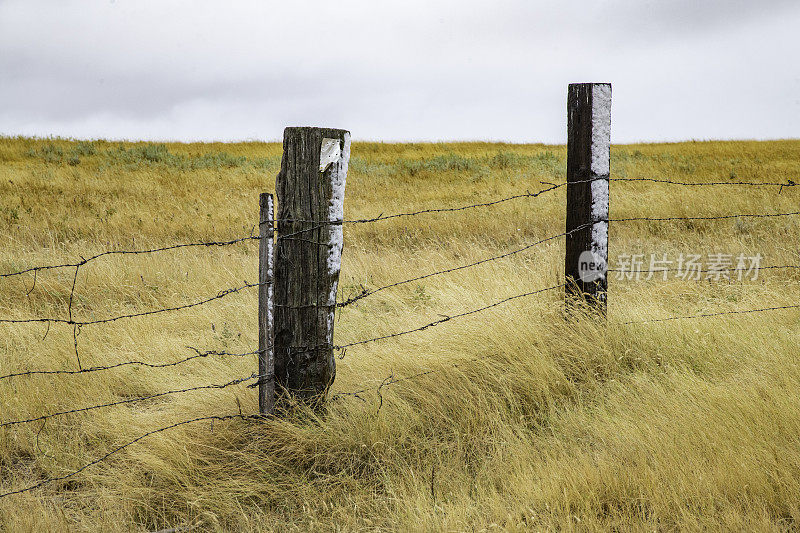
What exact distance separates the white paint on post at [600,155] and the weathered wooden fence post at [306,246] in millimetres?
1717

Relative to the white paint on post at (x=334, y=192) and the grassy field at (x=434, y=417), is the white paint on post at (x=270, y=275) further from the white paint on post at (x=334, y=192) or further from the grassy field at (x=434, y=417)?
the grassy field at (x=434, y=417)

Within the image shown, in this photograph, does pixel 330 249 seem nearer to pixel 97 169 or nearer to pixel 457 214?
pixel 457 214

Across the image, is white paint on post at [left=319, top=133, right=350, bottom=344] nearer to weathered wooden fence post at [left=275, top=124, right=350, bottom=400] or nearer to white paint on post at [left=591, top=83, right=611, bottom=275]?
weathered wooden fence post at [left=275, top=124, right=350, bottom=400]

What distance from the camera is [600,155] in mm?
3672

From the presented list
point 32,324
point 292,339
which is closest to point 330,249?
point 292,339

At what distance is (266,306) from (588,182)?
2.22m

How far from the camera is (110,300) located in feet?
19.4

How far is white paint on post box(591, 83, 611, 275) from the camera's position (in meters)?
3.65

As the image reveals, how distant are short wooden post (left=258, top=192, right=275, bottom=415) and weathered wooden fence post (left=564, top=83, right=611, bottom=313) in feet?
6.58

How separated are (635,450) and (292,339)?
1.77 m

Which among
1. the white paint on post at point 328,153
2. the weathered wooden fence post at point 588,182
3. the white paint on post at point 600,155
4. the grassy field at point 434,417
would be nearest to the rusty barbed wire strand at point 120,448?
the grassy field at point 434,417

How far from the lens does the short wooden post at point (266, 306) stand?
113 inches

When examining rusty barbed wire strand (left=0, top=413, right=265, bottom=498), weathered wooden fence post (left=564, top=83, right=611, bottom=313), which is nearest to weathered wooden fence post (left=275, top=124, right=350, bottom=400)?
rusty barbed wire strand (left=0, top=413, right=265, bottom=498)

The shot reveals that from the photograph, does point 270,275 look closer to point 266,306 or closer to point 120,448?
point 266,306
